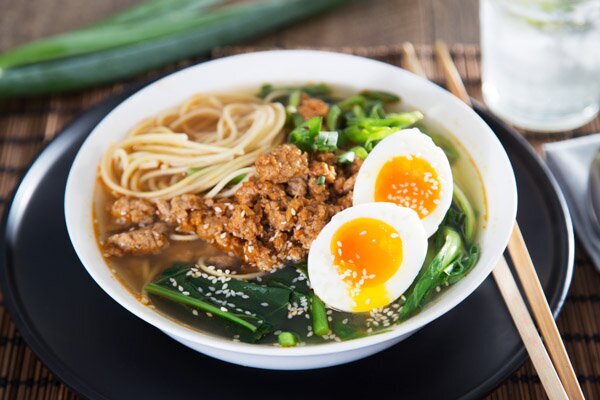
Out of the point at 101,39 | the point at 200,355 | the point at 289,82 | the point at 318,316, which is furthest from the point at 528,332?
the point at 101,39

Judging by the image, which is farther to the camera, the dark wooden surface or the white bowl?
the dark wooden surface

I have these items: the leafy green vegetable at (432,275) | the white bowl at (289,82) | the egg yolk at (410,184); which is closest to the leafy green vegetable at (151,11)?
the white bowl at (289,82)

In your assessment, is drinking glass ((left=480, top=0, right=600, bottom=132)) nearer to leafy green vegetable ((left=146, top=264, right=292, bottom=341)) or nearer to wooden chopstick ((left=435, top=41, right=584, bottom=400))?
wooden chopstick ((left=435, top=41, right=584, bottom=400))

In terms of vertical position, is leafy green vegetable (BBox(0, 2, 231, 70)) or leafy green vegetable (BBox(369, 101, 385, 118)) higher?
leafy green vegetable (BBox(0, 2, 231, 70))

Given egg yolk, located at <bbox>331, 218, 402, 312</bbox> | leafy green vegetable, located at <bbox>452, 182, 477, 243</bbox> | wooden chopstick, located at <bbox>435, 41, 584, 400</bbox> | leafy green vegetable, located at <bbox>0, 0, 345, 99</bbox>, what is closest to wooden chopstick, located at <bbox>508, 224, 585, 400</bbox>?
wooden chopstick, located at <bbox>435, 41, 584, 400</bbox>

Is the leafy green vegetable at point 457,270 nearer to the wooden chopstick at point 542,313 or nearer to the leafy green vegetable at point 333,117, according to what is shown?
the wooden chopstick at point 542,313

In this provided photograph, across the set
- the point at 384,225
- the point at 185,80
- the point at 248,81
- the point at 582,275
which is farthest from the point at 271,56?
the point at 582,275
